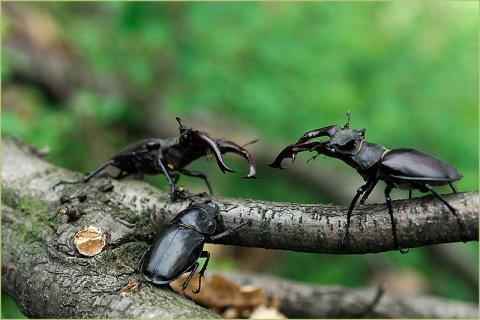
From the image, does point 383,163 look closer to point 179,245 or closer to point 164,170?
point 179,245

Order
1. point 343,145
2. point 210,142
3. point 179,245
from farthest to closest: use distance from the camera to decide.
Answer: point 210,142 < point 179,245 < point 343,145

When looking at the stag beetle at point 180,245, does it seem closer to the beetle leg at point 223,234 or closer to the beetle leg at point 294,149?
the beetle leg at point 223,234

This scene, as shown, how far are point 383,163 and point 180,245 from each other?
3.36 feet

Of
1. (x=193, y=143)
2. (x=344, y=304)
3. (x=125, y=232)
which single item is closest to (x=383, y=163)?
(x=193, y=143)

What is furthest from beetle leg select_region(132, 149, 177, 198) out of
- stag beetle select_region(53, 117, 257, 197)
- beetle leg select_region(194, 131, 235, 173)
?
beetle leg select_region(194, 131, 235, 173)

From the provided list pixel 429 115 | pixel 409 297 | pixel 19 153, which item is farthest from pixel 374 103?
pixel 19 153

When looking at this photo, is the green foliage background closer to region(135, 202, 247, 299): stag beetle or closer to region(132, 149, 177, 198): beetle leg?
region(132, 149, 177, 198): beetle leg

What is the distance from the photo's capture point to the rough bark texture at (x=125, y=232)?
2.07m

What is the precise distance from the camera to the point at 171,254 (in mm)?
2320

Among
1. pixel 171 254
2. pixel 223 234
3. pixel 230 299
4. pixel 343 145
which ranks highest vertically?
pixel 343 145

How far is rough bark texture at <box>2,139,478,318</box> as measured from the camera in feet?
6.78

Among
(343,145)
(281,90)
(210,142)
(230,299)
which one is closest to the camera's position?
(343,145)

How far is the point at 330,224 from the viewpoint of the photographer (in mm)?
2197

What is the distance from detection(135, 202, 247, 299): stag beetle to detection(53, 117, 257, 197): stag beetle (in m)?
0.29
